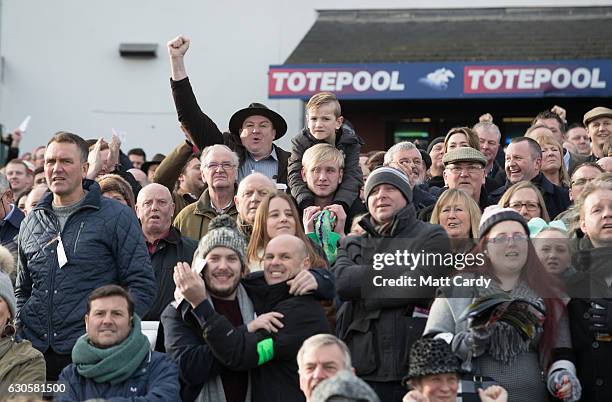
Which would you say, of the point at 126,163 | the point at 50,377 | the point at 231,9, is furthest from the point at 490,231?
the point at 231,9

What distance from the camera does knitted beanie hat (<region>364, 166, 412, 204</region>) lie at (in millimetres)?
7762

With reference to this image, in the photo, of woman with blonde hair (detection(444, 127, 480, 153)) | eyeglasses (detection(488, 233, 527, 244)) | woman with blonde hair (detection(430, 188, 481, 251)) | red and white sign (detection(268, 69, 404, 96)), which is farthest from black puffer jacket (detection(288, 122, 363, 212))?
red and white sign (detection(268, 69, 404, 96))

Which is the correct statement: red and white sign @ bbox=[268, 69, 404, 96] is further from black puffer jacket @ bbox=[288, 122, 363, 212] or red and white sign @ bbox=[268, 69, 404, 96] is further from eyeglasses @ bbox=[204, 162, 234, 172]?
eyeglasses @ bbox=[204, 162, 234, 172]

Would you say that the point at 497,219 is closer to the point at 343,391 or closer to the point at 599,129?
the point at 343,391

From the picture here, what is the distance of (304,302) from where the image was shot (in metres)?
7.07

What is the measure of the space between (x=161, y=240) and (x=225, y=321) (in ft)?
6.51

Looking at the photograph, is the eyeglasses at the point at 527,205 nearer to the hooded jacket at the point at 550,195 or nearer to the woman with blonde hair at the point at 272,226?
the hooded jacket at the point at 550,195

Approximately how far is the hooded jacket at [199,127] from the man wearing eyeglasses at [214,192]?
77 cm

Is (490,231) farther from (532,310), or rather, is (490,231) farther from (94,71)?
(94,71)

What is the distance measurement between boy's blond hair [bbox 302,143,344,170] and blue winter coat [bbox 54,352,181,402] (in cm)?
261

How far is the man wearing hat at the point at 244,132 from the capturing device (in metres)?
9.88

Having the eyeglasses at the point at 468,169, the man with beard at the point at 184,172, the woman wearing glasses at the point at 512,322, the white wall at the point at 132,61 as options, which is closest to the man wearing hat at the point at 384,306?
the woman wearing glasses at the point at 512,322

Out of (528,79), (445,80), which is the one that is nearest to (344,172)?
(528,79)

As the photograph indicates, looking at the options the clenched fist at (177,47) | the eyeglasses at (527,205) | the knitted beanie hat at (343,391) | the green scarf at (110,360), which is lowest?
the knitted beanie hat at (343,391)
